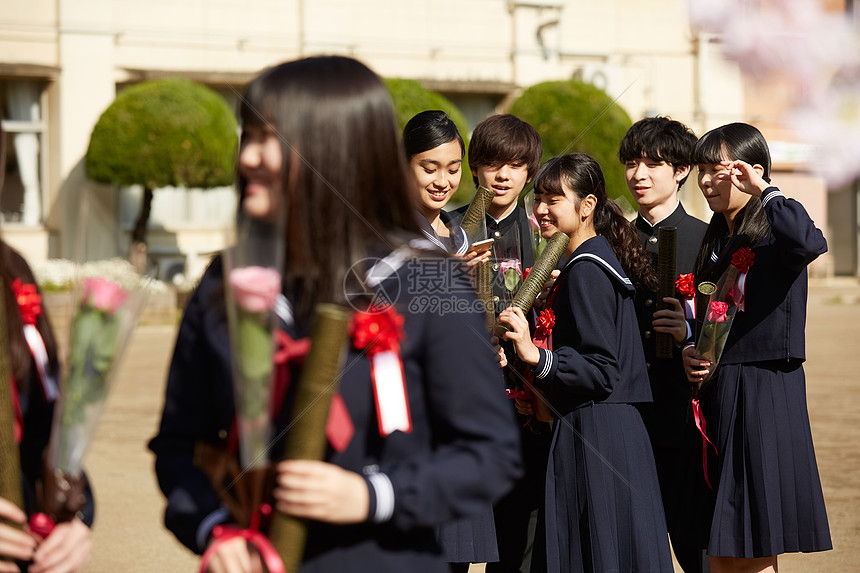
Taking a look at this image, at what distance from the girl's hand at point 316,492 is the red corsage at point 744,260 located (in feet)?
7.33

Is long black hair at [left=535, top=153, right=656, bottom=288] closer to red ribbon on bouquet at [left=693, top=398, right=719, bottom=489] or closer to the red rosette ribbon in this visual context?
red ribbon on bouquet at [left=693, top=398, right=719, bottom=489]

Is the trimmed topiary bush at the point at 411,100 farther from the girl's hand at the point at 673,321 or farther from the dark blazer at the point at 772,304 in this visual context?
the dark blazer at the point at 772,304

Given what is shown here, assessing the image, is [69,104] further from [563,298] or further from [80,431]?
[80,431]

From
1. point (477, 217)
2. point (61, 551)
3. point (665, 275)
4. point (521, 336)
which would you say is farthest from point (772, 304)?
point (61, 551)

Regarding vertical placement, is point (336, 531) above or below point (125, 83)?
below

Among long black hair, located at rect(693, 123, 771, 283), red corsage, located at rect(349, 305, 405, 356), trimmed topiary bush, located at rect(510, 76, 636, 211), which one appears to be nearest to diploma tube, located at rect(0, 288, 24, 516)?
red corsage, located at rect(349, 305, 405, 356)

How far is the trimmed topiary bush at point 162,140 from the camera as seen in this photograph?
15078mm

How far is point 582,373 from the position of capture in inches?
121

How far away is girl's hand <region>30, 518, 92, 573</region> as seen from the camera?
5.38 feet

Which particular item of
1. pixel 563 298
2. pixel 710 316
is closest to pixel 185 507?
pixel 563 298

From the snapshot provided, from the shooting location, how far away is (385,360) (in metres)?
1.57

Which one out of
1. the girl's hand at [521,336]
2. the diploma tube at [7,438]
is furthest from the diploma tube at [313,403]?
the girl's hand at [521,336]

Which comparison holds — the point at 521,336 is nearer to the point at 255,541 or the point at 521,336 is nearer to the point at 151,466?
the point at 255,541

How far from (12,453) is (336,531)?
0.60 meters
